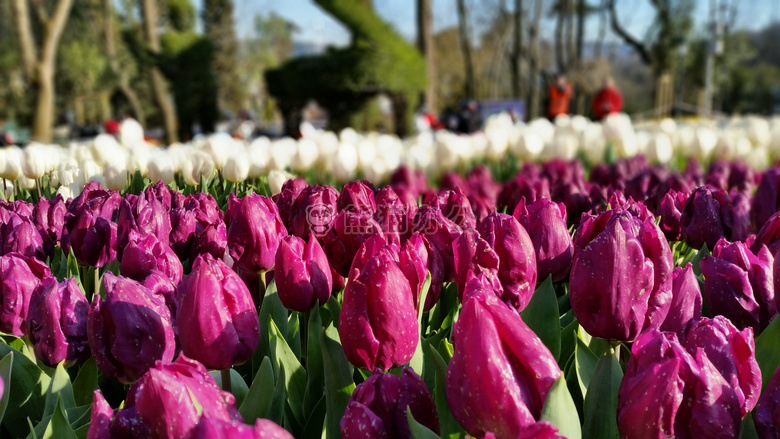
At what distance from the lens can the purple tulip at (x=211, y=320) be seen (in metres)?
0.90

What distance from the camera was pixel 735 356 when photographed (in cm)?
80

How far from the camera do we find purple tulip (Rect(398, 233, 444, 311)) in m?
1.00

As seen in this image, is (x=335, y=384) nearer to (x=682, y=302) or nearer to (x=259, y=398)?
(x=259, y=398)

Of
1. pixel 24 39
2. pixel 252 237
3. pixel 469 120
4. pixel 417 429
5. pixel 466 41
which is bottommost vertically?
pixel 469 120

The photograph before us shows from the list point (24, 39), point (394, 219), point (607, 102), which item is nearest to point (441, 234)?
point (394, 219)

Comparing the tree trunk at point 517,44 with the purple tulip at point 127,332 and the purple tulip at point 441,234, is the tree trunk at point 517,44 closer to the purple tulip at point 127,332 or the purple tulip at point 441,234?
the purple tulip at point 441,234

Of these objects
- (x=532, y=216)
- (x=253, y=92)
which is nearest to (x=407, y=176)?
(x=532, y=216)

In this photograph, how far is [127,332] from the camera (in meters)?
0.92

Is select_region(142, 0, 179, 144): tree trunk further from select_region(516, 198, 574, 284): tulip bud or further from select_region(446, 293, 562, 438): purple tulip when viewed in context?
select_region(446, 293, 562, 438): purple tulip

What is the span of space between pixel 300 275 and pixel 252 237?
0.20 m

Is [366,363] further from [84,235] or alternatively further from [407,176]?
[407,176]

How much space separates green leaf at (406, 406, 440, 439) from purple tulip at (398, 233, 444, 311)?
A: 30 cm

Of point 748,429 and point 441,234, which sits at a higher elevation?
point 441,234

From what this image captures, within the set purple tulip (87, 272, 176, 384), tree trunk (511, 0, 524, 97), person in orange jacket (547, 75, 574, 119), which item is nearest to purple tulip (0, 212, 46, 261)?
Answer: purple tulip (87, 272, 176, 384)
